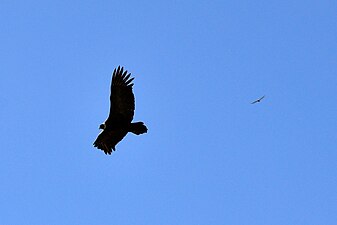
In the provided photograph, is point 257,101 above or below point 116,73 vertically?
below

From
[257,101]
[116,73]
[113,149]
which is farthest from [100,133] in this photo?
[257,101]

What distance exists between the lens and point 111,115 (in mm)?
33625

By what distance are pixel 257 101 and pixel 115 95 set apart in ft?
20.0

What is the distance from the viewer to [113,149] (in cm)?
3553

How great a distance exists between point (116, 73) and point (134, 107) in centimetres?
165

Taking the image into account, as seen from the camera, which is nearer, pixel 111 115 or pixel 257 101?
pixel 257 101

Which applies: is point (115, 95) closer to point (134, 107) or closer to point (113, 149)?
point (134, 107)

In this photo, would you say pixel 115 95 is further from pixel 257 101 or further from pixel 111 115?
pixel 257 101

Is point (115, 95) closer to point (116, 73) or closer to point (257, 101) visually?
point (116, 73)

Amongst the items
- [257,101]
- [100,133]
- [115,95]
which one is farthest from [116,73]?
[257,101]

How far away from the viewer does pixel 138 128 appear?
108 feet

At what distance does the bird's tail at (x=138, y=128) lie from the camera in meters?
32.8

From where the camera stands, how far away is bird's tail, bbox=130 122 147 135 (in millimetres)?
32781

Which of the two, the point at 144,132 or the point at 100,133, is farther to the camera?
the point at 100,133
